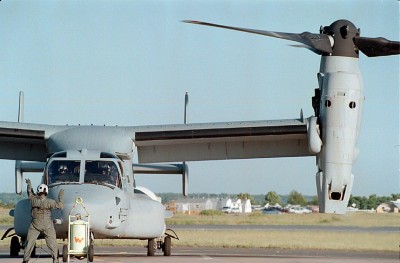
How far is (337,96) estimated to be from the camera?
23.6m

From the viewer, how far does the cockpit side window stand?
20500 mm

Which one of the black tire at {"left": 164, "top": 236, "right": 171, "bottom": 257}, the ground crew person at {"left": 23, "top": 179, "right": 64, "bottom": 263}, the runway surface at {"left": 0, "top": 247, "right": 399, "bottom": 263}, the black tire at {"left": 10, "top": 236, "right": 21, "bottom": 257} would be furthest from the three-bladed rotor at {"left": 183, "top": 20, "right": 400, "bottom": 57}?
the ground crew person at {"left": 23, "top": 179, "right": 64, "bottom": 263}

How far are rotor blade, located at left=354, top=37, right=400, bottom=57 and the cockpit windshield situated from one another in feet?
22.8

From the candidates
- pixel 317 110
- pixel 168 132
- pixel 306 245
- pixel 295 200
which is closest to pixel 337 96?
pixel 317 110

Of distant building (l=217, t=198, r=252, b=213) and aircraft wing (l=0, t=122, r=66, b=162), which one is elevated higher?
distant building (l=217, t=198, r=252, b=213)

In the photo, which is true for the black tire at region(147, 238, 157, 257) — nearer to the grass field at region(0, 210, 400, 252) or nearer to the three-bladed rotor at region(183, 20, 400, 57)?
the three-bladed rotor at region(183, 20, 400, 57)

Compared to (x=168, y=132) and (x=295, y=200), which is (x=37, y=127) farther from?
(x=295, y=200)

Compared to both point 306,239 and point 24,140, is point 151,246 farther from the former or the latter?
point 306,239

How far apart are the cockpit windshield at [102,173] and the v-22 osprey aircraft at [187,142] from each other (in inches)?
1.0

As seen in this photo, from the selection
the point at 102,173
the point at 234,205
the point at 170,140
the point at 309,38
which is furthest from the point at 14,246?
the point at 234,205

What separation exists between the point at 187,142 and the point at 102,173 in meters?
5.05

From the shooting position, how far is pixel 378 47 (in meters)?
23.5

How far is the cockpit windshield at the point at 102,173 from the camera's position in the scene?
20672 millimetres

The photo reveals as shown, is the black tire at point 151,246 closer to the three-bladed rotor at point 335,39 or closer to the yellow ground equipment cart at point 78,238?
the yellow ground equipment cart at point 78,238
